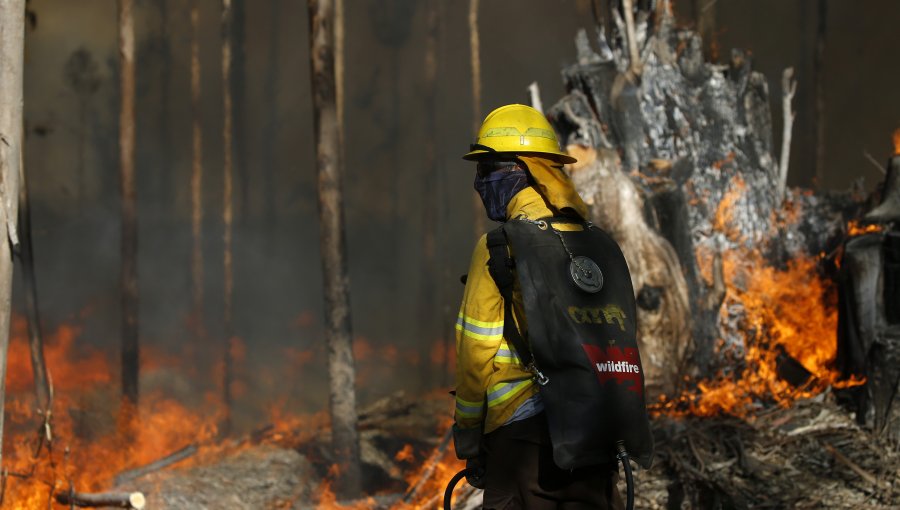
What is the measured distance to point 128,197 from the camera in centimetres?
1302

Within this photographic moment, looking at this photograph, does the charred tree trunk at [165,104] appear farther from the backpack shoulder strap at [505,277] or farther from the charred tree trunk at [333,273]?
the backpack shoulder strap at [505,277]

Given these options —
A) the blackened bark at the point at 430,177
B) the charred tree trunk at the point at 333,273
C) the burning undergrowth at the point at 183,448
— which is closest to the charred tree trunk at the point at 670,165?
the charred tree trunk at the point at 333,273

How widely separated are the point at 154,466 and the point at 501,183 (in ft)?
27.8

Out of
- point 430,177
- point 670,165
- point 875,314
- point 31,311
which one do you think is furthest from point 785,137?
point 31,311

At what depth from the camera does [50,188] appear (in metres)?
26.0

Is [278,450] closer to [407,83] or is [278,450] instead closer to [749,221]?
[749,221]

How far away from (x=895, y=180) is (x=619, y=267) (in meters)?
6.59

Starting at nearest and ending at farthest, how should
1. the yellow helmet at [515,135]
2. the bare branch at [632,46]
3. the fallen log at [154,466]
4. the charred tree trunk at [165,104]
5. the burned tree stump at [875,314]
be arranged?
1. the yellow helmet at [515,135]
2. the burned tree stump at [875,314]
3. the fallen log at [154,466]
4. the bare branch at [632,46]
5. the charred tree trunk at [165,104]

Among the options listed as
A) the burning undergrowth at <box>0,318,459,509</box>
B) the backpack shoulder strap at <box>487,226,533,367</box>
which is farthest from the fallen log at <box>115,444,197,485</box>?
the backpack shoulder strap at <box>487,226,533,367</box>

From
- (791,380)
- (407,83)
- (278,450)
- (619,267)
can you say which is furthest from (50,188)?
(619,267)

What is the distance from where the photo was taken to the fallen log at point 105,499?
25.0 feet

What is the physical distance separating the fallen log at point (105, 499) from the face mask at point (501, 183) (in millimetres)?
5741

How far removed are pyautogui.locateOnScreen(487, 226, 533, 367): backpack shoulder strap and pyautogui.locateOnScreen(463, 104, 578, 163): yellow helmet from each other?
0.43 meters

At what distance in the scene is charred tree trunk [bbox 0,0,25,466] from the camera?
5230 millimetres
